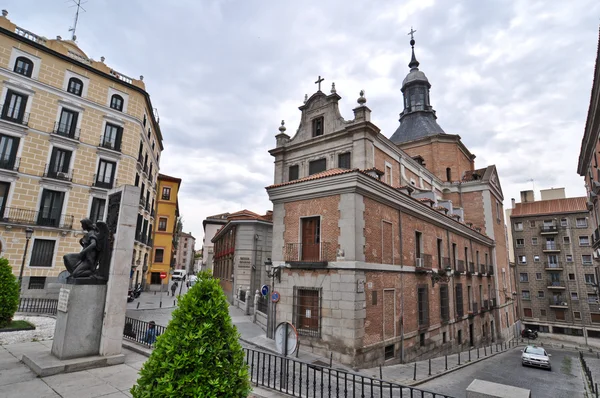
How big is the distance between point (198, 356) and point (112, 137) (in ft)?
89.8

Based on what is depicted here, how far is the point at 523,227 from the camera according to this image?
50.0 meters

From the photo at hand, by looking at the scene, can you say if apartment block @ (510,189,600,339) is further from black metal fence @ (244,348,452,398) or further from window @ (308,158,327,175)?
black metal fence @ (244,348,452,398)

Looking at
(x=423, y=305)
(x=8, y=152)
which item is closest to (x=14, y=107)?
Result: (x=8, y=152)

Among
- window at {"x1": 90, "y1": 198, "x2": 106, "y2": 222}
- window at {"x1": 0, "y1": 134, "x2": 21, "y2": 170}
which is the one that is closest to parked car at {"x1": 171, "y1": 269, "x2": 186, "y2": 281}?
window at {"x1": 90, "y1": 198, "x2": 106, "y2": 222}

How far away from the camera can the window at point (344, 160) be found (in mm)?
22000

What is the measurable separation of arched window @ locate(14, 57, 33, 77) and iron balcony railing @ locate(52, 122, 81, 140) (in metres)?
3.85

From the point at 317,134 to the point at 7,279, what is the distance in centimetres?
1894

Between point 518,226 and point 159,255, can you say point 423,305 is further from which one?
point 518,226

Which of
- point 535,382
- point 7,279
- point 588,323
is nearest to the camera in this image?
point 7,279

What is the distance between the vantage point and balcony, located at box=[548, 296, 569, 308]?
44119 millimetres

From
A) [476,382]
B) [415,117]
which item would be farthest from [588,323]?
[476,382]

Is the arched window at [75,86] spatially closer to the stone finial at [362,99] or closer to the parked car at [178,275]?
the stone finial at [362,99]

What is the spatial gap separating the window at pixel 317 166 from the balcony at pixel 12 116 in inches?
815

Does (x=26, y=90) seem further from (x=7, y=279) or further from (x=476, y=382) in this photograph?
(x=476, y=382)
